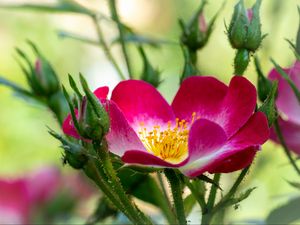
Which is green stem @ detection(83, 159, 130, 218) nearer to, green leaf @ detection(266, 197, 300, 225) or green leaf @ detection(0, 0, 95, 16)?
green leaf @ detection(266, 197, 300, 225)

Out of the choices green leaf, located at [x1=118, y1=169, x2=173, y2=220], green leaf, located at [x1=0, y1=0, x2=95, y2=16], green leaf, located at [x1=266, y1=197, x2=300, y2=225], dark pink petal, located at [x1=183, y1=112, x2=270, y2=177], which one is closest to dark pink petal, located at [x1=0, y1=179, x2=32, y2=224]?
green leaf, located at [x1=0, y1=0, x2=95, y2=16]

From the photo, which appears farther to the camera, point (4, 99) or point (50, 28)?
point (50, 28)

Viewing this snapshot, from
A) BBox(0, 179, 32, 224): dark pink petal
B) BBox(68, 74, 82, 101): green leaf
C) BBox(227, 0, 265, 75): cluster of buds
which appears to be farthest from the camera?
BBox(0, 179, 32, 224): dark pink petal

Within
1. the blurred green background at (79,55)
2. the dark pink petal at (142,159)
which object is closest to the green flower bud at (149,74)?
the dark pink petal at (142,159)

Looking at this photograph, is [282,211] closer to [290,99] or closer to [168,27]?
[290,99]

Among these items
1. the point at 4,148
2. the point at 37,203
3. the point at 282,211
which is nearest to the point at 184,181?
the point at 282,211

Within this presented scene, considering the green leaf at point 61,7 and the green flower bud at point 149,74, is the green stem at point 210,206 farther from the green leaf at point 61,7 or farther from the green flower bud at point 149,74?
the green leaf at point 61,7

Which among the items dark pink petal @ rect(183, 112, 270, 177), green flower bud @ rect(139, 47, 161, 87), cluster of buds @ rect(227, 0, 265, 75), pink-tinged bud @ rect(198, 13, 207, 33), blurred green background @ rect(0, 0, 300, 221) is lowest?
blurred green background @ rect(0, 0, 300, 221)
